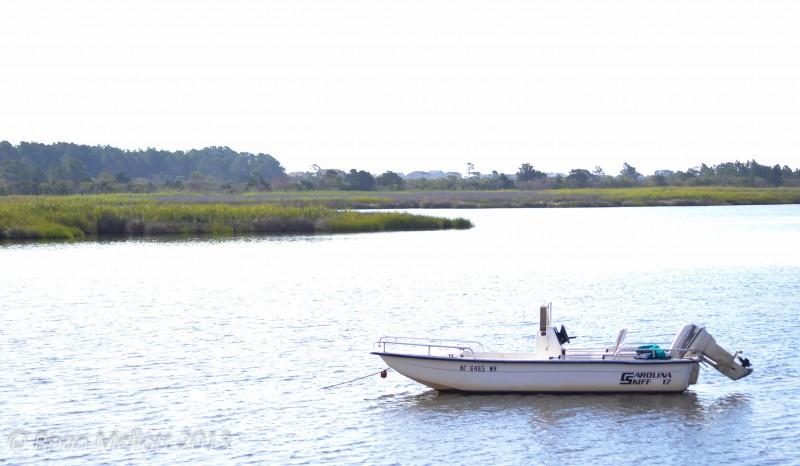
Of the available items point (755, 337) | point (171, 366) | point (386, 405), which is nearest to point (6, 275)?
Answer: point (171, 366)

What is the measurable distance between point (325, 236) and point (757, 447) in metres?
56.5

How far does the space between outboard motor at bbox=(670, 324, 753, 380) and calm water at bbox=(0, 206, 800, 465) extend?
0.48 meters

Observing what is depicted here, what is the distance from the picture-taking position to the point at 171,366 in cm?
2555

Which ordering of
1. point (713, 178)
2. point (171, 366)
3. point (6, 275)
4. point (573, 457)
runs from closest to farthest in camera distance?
1. point (573, 457)
2. point (171, 366)
3. point (6, 275)
4. point (713, 178)

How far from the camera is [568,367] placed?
71.7ft

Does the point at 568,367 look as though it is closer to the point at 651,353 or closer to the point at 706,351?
the point at 651,353

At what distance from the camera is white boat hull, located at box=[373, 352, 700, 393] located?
862 inches

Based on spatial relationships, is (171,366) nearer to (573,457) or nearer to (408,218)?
(573,457)

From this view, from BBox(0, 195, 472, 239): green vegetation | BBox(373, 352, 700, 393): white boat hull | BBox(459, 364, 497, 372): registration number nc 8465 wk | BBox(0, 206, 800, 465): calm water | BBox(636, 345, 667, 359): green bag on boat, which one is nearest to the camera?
BBox(0, 206, 800, 465): calm water

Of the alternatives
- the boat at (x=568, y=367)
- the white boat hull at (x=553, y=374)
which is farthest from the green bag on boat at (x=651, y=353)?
the white boat hull at (x=553, y=374)

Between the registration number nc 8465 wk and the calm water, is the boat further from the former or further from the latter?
the calm water

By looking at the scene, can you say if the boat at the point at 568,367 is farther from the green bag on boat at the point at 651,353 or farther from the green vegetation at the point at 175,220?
the green vegetation at the point at 175,220

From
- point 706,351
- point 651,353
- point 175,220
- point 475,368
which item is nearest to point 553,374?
point 475,368

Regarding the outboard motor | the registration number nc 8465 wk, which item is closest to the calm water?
the outboard motor
